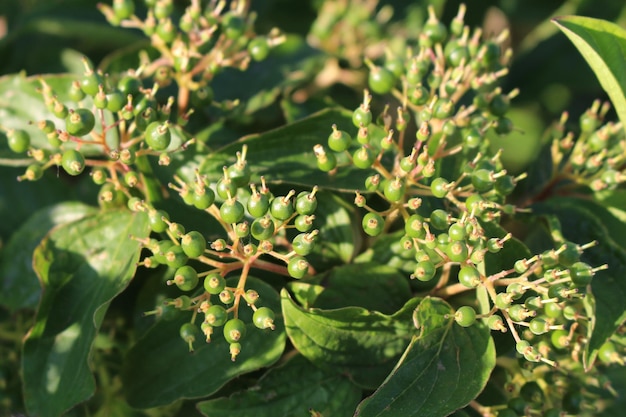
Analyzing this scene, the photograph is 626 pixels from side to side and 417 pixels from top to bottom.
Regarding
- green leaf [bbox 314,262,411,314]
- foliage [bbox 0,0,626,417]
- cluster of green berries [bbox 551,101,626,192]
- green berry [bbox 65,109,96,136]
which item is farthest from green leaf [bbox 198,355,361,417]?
cluster of green berries [bbox 551,101,626,192]

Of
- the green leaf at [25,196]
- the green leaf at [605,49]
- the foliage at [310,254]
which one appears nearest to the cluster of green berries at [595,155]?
the foliage at [310,254]

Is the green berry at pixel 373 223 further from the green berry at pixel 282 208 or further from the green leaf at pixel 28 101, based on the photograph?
the green leaf at pixel 28 101

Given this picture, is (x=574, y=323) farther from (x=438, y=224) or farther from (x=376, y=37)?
(x=376, y=37)

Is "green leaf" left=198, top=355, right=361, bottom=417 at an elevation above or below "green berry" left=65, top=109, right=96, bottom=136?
below

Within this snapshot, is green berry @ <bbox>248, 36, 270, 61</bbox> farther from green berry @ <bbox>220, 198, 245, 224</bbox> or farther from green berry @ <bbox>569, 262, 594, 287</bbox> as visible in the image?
green berry @ <bbox>569, 262, 594, 287</bbox>

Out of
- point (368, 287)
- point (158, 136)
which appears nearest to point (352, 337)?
point (368, 287)

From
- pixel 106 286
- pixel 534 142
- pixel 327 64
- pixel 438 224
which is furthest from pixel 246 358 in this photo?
pixel 534 142
